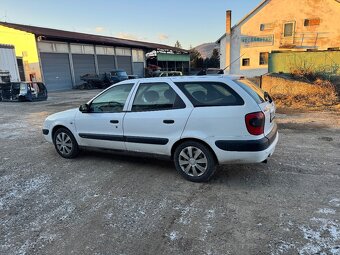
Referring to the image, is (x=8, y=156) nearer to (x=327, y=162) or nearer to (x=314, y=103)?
(x=327, y=162)

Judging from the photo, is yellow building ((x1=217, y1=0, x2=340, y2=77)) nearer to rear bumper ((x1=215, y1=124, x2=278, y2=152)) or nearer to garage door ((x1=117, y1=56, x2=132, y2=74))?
garage door ((x1=117, y1=56, x2=132, y2=74))

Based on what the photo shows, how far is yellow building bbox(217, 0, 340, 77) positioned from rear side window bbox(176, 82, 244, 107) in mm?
23312

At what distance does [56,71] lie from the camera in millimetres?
26781

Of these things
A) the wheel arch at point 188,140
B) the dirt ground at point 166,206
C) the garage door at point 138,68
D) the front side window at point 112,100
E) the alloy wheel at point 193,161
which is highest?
the garage door at point 138,68

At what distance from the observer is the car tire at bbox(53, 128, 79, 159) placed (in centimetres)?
543

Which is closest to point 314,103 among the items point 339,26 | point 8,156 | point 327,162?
point 327,162

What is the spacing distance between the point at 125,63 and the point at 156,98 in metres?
33.1

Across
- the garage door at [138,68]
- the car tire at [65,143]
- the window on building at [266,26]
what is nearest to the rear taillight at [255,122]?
the car tire at [65,143]

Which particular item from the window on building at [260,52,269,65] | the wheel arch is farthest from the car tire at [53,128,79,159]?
the window on building at [260,52,269,65]

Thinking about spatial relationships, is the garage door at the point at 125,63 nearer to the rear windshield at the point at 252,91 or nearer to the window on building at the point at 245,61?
the window on building at the point at 245,61

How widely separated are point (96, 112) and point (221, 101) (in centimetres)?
240

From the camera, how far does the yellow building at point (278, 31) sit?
27688mm

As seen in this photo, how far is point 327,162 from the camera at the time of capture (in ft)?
15.7

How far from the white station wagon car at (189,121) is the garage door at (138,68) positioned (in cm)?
3358
